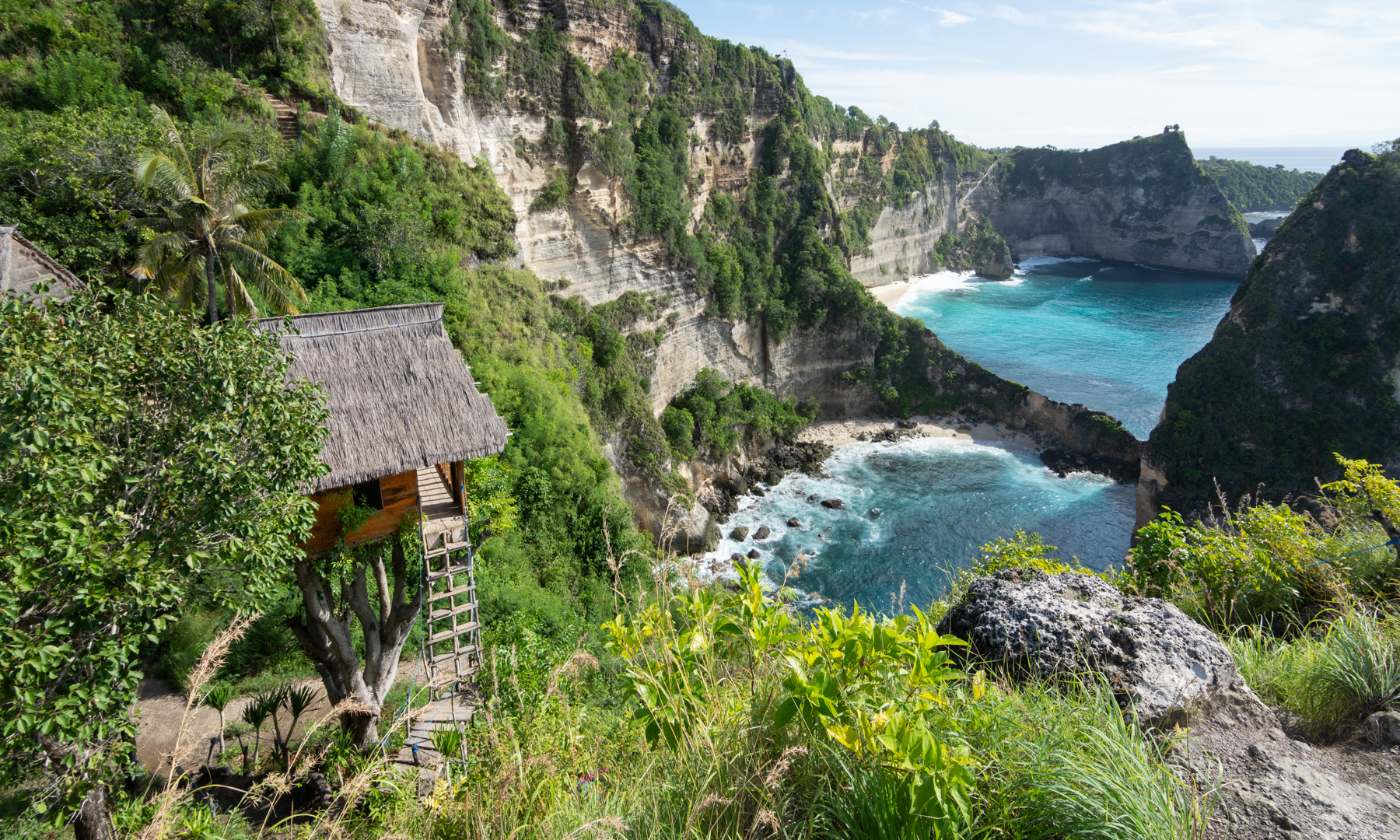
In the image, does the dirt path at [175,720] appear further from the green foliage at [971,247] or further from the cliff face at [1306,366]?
the green foliage at [971,247]

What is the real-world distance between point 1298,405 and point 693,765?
48.4 meters

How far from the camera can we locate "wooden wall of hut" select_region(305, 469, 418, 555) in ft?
32.3

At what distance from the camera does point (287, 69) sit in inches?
925

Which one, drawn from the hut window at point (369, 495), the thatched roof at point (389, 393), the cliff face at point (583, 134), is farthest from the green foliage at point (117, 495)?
the cliff face at point (583, 134)

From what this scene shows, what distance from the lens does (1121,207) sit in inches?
3804

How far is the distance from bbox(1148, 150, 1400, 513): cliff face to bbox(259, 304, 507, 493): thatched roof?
40.4 meters

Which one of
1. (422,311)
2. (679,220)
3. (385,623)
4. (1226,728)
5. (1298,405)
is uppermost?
(679,220)

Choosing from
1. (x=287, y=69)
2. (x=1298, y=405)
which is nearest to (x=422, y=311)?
(x=287, y=69)

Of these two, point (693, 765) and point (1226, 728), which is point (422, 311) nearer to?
point (693, 765)

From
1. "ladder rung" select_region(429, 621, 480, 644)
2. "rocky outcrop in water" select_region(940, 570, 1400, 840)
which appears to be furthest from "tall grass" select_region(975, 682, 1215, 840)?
"ladder rung" select_region(429, 621, 480, 644)

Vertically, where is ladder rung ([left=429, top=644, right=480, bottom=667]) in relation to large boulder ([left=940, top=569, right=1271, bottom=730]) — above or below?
below

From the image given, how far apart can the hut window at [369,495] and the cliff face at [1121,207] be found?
342 feet

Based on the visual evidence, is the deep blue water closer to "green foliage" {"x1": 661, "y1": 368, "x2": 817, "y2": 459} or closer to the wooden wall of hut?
"green foliage" {"x1": 661, "y1": 368, "x2": 817, "y2": 459}

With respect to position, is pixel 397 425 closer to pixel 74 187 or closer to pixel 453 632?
pixel 453 632
